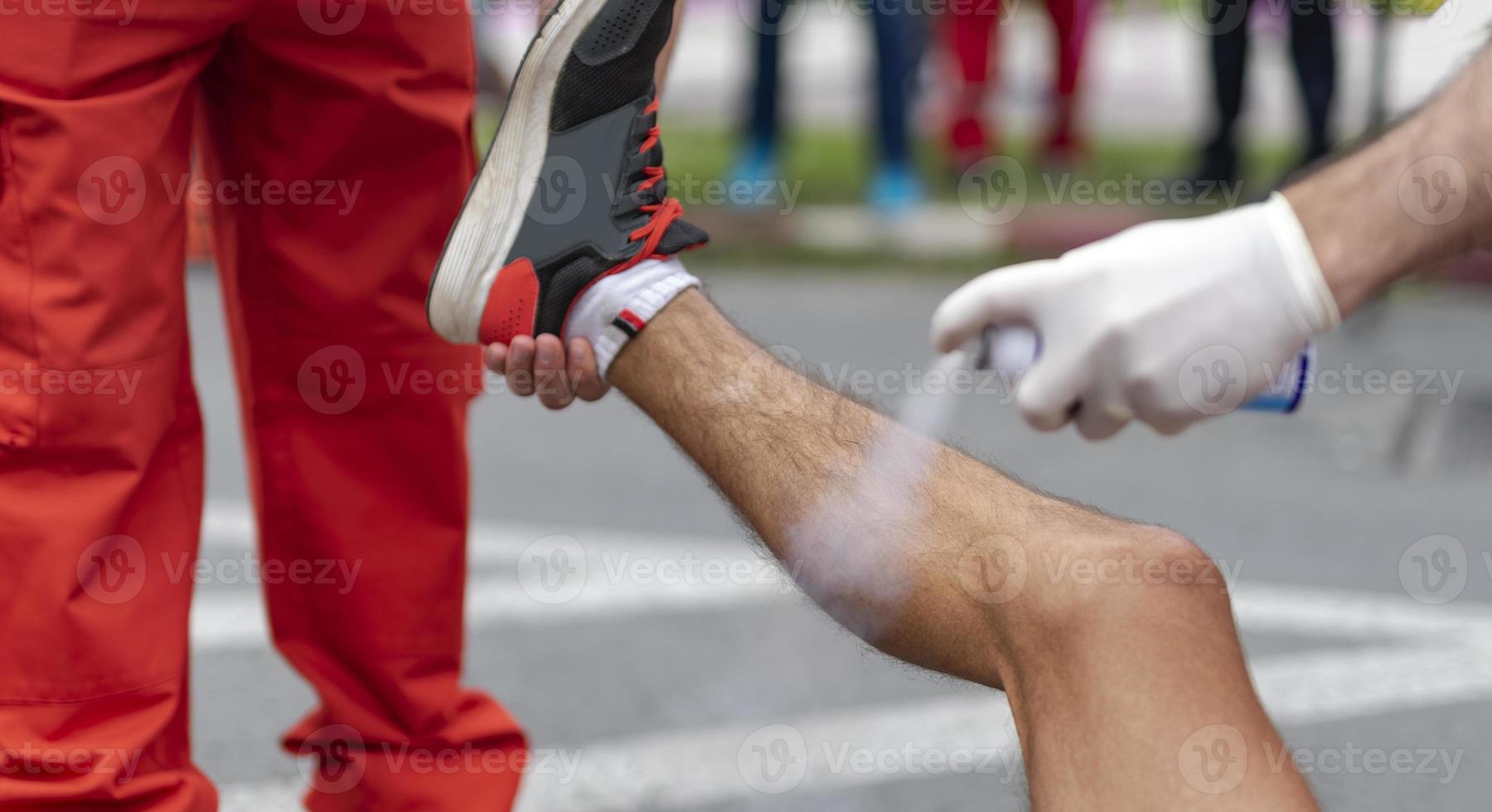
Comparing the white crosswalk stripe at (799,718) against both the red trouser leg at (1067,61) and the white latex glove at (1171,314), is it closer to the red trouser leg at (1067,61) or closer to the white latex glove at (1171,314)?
the white latex glove at (1171,314)

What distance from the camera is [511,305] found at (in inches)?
90.6

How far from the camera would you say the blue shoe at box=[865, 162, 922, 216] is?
319 inches

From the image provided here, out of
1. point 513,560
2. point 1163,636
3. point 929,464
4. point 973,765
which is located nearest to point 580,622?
point 513,560

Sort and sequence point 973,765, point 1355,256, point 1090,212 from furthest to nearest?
point 1090,212 → point 973,765 → point 1355,256

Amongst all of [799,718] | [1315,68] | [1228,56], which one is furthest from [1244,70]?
[799,718]

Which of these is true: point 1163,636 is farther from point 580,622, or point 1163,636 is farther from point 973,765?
point 580,622

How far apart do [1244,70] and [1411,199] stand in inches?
237

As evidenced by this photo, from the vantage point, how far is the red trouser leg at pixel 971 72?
9.26 meters

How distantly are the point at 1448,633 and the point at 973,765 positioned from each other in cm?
114

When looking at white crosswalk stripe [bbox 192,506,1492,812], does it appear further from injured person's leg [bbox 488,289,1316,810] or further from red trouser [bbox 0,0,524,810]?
red trouser [bbox 0,0,524,810]

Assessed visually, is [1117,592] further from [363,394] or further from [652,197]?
[363,394]

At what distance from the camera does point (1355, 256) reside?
1740mm

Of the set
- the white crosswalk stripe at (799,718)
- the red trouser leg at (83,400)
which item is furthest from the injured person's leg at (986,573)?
the red trouser leg at (83,400)

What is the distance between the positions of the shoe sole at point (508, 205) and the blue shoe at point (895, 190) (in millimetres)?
5802
